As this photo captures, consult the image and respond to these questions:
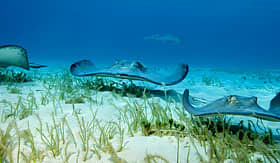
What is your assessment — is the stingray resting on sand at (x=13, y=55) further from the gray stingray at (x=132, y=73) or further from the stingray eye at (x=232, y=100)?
the stingray eye at (x=232, y=100)

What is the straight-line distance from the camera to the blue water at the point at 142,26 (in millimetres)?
109375

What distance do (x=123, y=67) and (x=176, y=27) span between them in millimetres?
145013

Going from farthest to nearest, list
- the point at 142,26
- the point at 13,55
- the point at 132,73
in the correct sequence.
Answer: the point at 142,26, the point at 13,55, the point at 132,73

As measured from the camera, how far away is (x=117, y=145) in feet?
6.13

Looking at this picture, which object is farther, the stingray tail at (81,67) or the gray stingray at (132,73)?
the stingray tail at (81,67)

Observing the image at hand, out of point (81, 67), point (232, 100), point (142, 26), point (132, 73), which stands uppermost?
point (142, 26)

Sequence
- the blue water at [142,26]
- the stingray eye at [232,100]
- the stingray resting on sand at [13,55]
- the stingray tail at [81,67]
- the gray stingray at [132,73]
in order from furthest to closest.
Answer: the blue water at [142,26]
the stingray tail at [81,67]
the stingray resting on sand at [13,55]
the gray stingray at [132,73]
the stingray eye at [232,100]

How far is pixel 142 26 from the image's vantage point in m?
144

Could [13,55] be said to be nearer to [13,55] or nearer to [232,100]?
[13,55]

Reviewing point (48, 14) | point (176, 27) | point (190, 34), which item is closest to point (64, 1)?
point (48, 14)

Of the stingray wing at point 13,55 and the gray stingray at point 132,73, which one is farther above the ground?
the stingray wing at point 13,55

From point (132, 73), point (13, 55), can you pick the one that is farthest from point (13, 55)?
point (132, 73)

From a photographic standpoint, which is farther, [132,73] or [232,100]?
[132,73]

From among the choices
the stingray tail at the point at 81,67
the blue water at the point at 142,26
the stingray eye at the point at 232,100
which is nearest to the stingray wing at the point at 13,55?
the stingray tail at the point at 81,67
